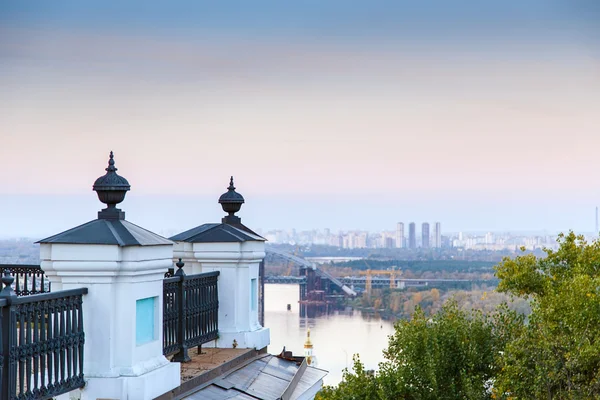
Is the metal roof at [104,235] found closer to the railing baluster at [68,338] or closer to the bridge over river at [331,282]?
the railing baluster at [68,338]

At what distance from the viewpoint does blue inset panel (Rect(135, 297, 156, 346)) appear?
20.0ft

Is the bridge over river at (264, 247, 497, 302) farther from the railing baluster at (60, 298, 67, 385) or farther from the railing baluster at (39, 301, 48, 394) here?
the railing baluster at (39, 301, 48, 394)

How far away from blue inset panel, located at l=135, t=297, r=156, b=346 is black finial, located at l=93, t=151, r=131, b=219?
647 millimetres

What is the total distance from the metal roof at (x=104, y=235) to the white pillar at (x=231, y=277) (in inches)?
89.5

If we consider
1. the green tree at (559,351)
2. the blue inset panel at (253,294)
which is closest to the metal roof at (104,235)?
the blue inset panel at (253,294)

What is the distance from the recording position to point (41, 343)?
5.15m

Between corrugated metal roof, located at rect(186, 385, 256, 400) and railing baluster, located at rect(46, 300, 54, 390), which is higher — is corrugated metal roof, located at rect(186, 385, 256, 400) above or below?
below

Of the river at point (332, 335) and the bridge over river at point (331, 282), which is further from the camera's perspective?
the bridge over river at point (331, 282)

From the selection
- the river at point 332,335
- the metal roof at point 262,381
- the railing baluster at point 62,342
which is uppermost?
the railing baluster at point 62,342

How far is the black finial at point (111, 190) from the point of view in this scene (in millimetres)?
6012

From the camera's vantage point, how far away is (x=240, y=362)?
26.7 feet

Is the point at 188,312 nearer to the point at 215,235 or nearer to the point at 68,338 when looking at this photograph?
the point at 215,235

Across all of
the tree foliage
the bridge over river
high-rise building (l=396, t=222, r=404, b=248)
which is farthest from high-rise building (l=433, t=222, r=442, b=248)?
the tree foliage

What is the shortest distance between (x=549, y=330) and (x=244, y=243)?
293cm
